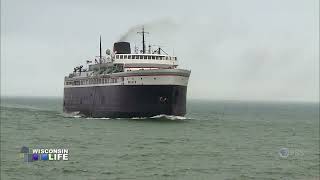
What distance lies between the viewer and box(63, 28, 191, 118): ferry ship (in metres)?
60.1

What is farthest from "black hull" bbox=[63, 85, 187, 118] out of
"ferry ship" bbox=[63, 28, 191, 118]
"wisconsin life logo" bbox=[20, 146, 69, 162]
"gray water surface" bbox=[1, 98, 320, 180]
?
"wisconsin life logo" bbox=[20, 146, 69, 162]

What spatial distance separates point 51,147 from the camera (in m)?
38.4

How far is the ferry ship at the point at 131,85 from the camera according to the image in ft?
197

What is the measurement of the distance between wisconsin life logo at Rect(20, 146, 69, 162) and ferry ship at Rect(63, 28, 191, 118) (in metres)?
23.7

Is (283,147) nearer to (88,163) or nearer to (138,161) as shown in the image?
(138,161)

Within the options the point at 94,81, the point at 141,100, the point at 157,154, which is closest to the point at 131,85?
the point at 141,100

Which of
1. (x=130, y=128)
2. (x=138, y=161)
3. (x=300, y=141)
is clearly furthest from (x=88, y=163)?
(x=300, y=141)

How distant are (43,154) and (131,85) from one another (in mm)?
27474

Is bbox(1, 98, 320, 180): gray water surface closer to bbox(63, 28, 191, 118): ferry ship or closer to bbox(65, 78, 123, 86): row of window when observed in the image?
bbox(63, 28, 191, 118): ferry ship

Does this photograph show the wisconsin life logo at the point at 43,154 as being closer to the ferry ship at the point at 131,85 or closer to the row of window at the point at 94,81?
the ferry ship at the point at 131,85

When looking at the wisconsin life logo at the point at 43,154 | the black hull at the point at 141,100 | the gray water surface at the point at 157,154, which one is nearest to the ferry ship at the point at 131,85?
the black hull at the point at 141,100

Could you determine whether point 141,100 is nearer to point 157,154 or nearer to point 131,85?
point 131,85

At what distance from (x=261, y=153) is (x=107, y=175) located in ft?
50.7

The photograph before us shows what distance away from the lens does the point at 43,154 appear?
35.2 m
